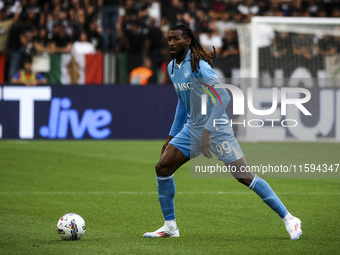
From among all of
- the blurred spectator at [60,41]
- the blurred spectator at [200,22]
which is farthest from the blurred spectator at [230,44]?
the blurred spectator at [60,41]

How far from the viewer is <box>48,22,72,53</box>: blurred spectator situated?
2073cm

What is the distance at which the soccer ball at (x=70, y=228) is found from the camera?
713 centimetres

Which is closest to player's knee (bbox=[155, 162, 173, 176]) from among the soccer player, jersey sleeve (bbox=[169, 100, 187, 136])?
the soccer player

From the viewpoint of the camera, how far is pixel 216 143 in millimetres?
7270

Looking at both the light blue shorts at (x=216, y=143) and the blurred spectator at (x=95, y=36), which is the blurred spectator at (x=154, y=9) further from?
the light blue shorts at (x=216, y=143)

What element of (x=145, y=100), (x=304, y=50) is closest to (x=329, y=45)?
(x=304, y=50)

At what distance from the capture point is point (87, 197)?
10.4m

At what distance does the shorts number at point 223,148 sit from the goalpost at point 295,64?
10489 mm

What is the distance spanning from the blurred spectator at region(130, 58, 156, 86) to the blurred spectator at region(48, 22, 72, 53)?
1977mm

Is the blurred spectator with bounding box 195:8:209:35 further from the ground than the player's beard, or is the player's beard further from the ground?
→ the blurred spectator with bounding box 195:8:209:35

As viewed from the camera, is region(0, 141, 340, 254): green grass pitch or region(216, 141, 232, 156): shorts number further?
region(216, 141, 232, 156): shorts number

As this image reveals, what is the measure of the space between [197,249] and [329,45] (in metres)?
12.5

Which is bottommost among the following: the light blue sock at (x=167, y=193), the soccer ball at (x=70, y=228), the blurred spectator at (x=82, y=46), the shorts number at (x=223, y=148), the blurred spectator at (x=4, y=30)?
the soccer ball at (x=70, y=228)

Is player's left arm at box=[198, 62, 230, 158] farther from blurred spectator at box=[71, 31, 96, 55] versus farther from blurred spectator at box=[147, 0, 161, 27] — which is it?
blurred spectator at box=[147, 0, 161, 27]
